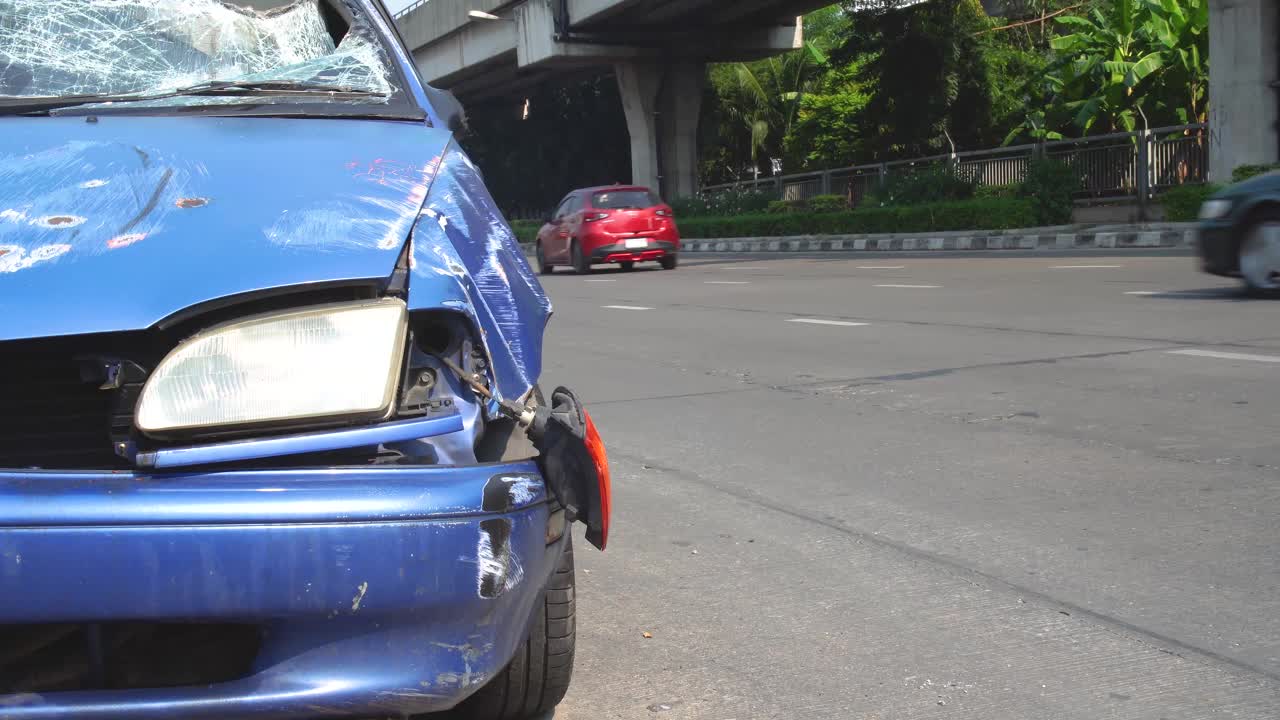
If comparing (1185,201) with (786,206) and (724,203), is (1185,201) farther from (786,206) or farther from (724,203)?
(724,203)

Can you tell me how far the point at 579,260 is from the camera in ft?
79.9

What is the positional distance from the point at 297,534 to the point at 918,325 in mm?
9563

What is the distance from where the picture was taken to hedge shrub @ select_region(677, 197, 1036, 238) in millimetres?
27875

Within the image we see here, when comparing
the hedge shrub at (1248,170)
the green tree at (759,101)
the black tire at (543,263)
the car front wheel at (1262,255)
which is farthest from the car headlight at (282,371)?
the green tree at (759,101)

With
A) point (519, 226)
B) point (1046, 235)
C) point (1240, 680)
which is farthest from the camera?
point (519, 226)

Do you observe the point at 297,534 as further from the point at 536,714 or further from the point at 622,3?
the point at 622,3

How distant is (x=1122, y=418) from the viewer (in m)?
6.50

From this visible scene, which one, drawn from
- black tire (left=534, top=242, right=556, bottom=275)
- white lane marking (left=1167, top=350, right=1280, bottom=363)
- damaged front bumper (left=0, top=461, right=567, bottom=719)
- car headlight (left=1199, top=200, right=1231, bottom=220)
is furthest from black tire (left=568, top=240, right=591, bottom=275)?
damaged front bumper (left=0, top=461, right=567, bottom=719)

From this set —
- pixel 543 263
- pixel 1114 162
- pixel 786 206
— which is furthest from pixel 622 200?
pixel 786 206

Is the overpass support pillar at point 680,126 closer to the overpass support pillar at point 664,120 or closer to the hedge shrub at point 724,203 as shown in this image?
the overpass support pillar at point 664,120

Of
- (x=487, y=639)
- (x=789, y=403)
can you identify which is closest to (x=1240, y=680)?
(x=487, y=639)

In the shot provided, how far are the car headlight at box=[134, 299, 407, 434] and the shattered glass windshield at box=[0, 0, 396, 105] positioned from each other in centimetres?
114

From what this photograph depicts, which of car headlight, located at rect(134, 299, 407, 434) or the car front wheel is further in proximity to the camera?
the car front wheel

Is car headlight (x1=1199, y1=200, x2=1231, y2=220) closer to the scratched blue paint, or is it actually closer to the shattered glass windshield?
the shattered glass windshield
